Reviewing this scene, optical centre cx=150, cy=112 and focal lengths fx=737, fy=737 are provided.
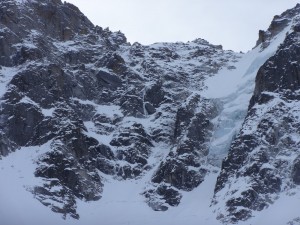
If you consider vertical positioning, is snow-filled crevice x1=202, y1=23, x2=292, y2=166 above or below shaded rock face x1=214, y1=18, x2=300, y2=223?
above

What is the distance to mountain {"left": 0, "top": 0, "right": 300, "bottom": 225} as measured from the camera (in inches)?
4087

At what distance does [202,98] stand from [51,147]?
31769 millimetres

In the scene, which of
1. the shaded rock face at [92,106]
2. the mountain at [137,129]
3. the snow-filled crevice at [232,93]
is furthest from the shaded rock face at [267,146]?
the shaded rock face at [92,106]

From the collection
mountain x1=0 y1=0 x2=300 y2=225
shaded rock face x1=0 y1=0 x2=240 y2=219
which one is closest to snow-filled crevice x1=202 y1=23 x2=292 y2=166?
mountain x1=0 y1=0 x2=300 y2=225

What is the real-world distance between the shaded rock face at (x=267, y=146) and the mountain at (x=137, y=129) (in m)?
0.18

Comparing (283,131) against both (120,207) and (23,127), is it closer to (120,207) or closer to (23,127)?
(120,207)

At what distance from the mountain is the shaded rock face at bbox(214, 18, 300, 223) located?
0.18 m

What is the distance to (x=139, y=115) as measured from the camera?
13362 cm

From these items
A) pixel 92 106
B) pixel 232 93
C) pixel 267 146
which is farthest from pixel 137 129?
pixel 267 146

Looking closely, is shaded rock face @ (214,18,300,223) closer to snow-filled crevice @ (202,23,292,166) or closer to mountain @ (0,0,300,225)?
mountain @ (0,0,300,225)

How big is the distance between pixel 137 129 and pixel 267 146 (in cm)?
2858

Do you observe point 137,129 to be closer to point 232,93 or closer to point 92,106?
point 92,106

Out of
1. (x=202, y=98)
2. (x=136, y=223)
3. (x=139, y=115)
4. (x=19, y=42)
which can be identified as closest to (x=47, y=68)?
(x=19, y=42)

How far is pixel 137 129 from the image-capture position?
129m
